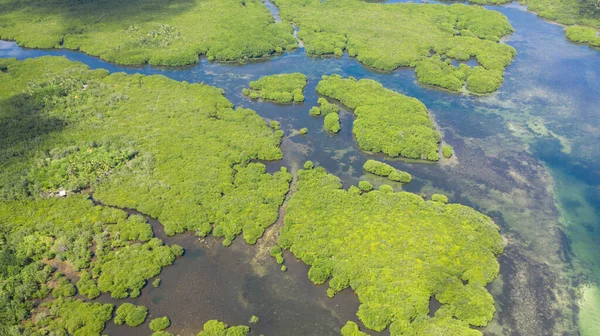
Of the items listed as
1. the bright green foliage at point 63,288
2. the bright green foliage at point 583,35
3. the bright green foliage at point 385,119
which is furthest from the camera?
the bright green foliage at point 583,35

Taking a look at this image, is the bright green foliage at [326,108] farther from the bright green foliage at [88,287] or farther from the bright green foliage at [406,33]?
the bright green foliage at [88,287]

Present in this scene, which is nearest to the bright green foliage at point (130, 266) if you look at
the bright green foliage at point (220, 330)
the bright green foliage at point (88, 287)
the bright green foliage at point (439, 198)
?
the bright green foliage at point (88, 287)

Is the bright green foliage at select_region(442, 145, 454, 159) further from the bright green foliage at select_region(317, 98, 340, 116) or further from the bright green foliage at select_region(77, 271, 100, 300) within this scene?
the bright green foliage at select_region(77, 271, 100, 300)

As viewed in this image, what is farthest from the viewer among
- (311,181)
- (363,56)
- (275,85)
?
(363,56)

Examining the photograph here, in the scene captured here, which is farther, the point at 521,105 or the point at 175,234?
the point at 521,105

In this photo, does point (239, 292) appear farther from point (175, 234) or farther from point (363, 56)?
point (363, 56)

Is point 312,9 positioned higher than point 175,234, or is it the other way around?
point 312,9

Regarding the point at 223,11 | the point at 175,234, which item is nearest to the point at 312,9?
the point at 223,11
